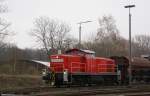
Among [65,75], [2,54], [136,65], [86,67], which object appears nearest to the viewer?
[65,75]

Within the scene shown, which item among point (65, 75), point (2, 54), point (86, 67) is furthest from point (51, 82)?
point (2, 54)

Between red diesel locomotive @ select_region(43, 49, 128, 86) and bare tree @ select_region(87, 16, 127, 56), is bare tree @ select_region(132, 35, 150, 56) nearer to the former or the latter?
bare tree @ select_region(87, 16, 127, 56)

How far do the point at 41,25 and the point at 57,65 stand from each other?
201 feet

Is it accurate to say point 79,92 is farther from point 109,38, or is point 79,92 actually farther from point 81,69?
point 109,38

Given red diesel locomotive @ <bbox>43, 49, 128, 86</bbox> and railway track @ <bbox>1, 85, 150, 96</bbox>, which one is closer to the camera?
railway track @ <bbox>1, 85, 150, 96</bbox>

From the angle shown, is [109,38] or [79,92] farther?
[109,38]

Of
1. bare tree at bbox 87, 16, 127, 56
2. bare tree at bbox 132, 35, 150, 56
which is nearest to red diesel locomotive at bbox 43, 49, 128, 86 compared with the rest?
bare tree at bbox 87, 16, 127, 56

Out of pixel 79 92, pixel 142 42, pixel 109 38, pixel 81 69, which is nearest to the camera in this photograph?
pixel 79 92

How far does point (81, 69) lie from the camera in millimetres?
31672

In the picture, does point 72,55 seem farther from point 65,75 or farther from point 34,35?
point 34,35

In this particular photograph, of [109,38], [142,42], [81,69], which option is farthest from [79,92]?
[142,42]

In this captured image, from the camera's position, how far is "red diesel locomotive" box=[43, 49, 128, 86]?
2961 cm

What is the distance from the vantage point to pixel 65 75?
96.0 ft

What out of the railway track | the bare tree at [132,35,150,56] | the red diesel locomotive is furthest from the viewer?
the bare tree at [132,35,150,56]
